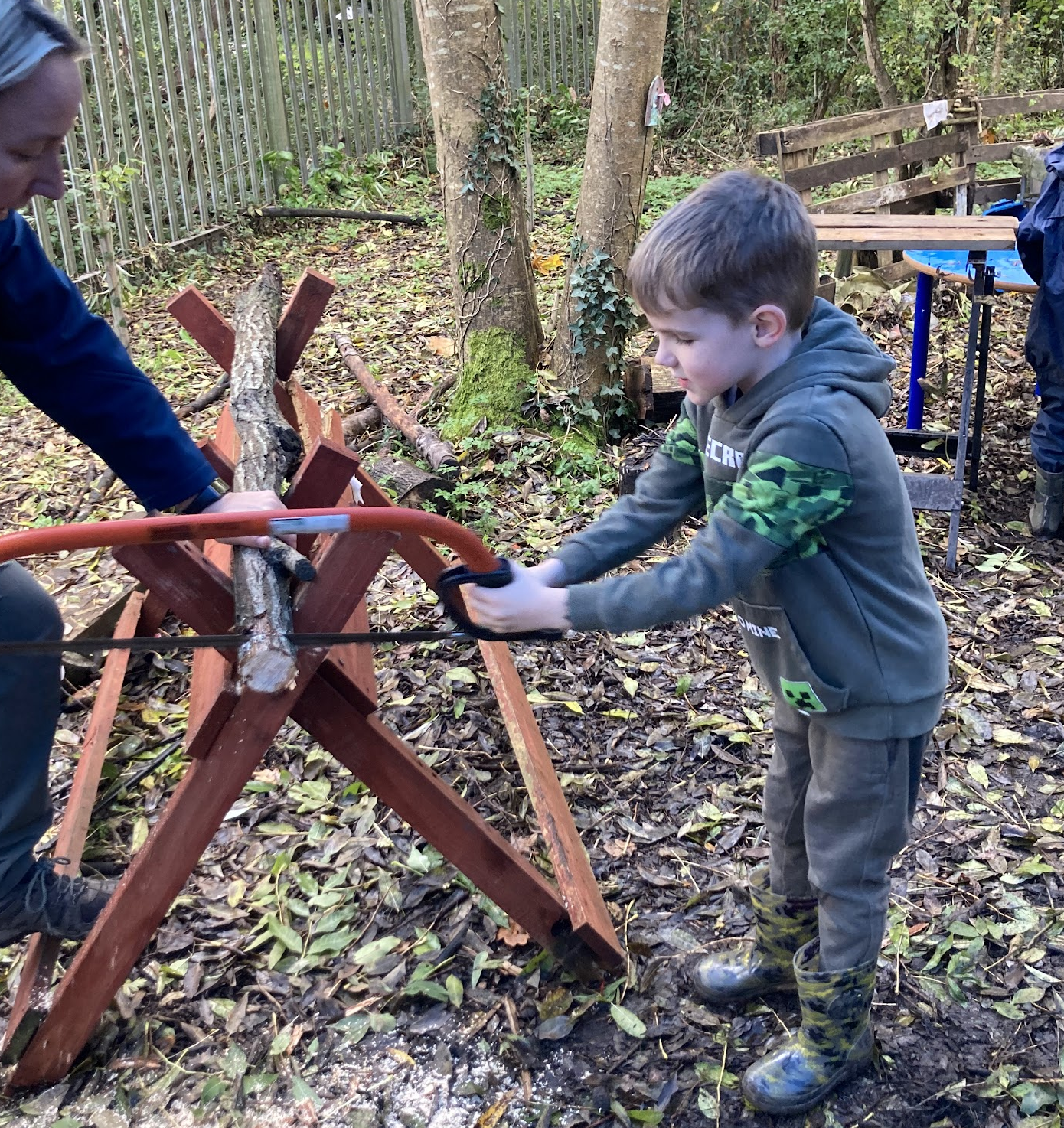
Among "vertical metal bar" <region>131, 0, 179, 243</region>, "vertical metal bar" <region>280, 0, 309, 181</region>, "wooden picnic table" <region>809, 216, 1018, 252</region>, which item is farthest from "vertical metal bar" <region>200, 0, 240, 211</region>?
"wooden picnic table" <region>809, 216, 1018, 252</region>

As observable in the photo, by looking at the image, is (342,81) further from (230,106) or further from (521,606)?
(521,606)

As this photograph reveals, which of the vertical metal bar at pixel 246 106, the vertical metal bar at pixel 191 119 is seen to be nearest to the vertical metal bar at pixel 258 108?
the vertical metal bar at pixel 246 106

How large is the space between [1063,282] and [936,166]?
5.83 m

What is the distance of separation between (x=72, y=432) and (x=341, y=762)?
1065 millimetres

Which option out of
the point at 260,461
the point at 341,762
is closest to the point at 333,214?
the point at 260,461

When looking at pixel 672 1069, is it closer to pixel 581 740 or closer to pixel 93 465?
pixel 581 740

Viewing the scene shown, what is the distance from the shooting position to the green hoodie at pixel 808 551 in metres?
1.73

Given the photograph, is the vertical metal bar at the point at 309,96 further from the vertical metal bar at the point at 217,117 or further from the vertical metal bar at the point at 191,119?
the vertical metal bar at the point at 191,119

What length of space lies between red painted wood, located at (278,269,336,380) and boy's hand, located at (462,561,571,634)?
2.49 meters

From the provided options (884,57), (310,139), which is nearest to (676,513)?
(310,139)

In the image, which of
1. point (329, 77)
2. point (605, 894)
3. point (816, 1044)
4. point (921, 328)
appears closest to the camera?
point (816, 1044)

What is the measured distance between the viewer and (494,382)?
545 centimetres

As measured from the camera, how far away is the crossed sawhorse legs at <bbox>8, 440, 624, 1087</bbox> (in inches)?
83.8

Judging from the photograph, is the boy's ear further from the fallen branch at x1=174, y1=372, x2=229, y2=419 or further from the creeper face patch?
the fallen branch at x1=174, y1=372, x2=229, y2=419
